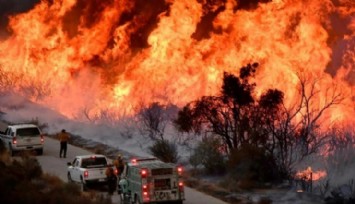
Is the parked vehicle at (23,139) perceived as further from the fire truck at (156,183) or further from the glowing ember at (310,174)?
the fire truck at (156,183)

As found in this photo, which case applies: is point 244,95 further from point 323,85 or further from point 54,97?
point 54,97

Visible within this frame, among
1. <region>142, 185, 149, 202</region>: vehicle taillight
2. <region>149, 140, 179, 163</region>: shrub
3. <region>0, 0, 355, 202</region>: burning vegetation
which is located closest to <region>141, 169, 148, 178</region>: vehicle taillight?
<region>142, 185, 149, 202</region>: vehicle taillight

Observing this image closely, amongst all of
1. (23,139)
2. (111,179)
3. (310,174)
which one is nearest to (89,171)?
(111,179)

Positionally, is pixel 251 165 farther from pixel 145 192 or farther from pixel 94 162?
pixel 145 192

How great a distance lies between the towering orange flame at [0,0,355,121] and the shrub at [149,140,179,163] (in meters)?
6.28

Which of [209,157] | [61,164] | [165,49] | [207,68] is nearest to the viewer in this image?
[209,157]

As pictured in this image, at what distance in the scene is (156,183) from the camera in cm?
2975

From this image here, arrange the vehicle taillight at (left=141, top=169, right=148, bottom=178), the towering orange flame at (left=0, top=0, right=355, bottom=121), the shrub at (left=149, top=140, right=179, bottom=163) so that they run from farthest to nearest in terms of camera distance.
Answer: the towering orange flame at (left=0, top=0, right=355, bottom=121) → the shrub at (left=149, top=140, right=179, bottom=163) → the vehicle taillight at (left=141, top=169, right=148, bottom=178)

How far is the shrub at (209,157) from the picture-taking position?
40.4 metres

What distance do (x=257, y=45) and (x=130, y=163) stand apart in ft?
68.8

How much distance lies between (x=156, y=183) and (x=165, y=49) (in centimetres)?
2528

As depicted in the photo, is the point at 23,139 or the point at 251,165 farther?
the point at 23,139

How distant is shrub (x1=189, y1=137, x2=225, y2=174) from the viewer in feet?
133

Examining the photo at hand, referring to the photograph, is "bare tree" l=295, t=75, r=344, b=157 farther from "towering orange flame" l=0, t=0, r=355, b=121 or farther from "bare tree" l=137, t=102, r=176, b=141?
"bare tree" l=137, t=102, r=176, b=141
